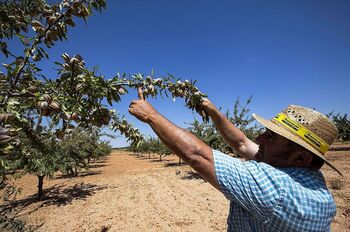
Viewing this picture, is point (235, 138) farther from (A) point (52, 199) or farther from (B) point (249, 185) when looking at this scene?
(A) point (52, 199)

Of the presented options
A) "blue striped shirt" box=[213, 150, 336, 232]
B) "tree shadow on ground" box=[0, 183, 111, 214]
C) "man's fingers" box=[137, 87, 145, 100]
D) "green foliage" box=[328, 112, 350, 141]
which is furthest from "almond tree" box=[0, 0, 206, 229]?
"green foliage" box=[328, 112, 350, 141]

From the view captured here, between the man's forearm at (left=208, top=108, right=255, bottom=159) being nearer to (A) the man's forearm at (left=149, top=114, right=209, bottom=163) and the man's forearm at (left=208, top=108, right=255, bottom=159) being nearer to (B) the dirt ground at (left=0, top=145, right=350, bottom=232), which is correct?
(A) the man's forearm at (left=149, top=114, right=209, bottom=163)

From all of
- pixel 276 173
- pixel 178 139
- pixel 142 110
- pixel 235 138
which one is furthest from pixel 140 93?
pixel 235 138

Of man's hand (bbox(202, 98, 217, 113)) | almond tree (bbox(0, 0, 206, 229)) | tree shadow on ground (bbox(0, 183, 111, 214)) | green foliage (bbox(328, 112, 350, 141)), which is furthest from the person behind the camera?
green foliage (bbox(328, 112, 350, 141))

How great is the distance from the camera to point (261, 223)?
1.94 metres

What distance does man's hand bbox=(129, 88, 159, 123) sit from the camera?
1.89m

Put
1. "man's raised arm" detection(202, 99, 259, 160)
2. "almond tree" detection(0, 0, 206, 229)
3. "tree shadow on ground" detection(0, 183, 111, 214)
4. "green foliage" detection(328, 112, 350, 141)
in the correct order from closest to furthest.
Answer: "almond tree" detection(0, 0, 206, 229) → "man's raised arm" detection(202, 99, 259, 160) → "tree shadow on ground" detection(0, 183, 111, 214) → "green foliage" detection(328, 112, 350, 141)

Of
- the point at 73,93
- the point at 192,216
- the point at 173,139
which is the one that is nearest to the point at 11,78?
the point at 73,93

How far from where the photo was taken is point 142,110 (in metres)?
1.91

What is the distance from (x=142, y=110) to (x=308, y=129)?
1.31 meters

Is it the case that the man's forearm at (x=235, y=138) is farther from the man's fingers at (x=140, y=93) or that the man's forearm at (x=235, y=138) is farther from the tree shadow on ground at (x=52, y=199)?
the tree shadow on ground at (x=52, y=199)

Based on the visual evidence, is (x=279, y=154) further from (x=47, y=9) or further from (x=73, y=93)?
(x=47, y=9)

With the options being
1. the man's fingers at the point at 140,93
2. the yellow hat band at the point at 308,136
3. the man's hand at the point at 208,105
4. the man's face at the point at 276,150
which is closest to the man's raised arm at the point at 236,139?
the man's hand at the point at 208,105

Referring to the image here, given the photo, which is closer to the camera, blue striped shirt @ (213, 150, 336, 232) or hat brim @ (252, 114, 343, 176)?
blue striped shirt @ (213, 150, 336, 232)
